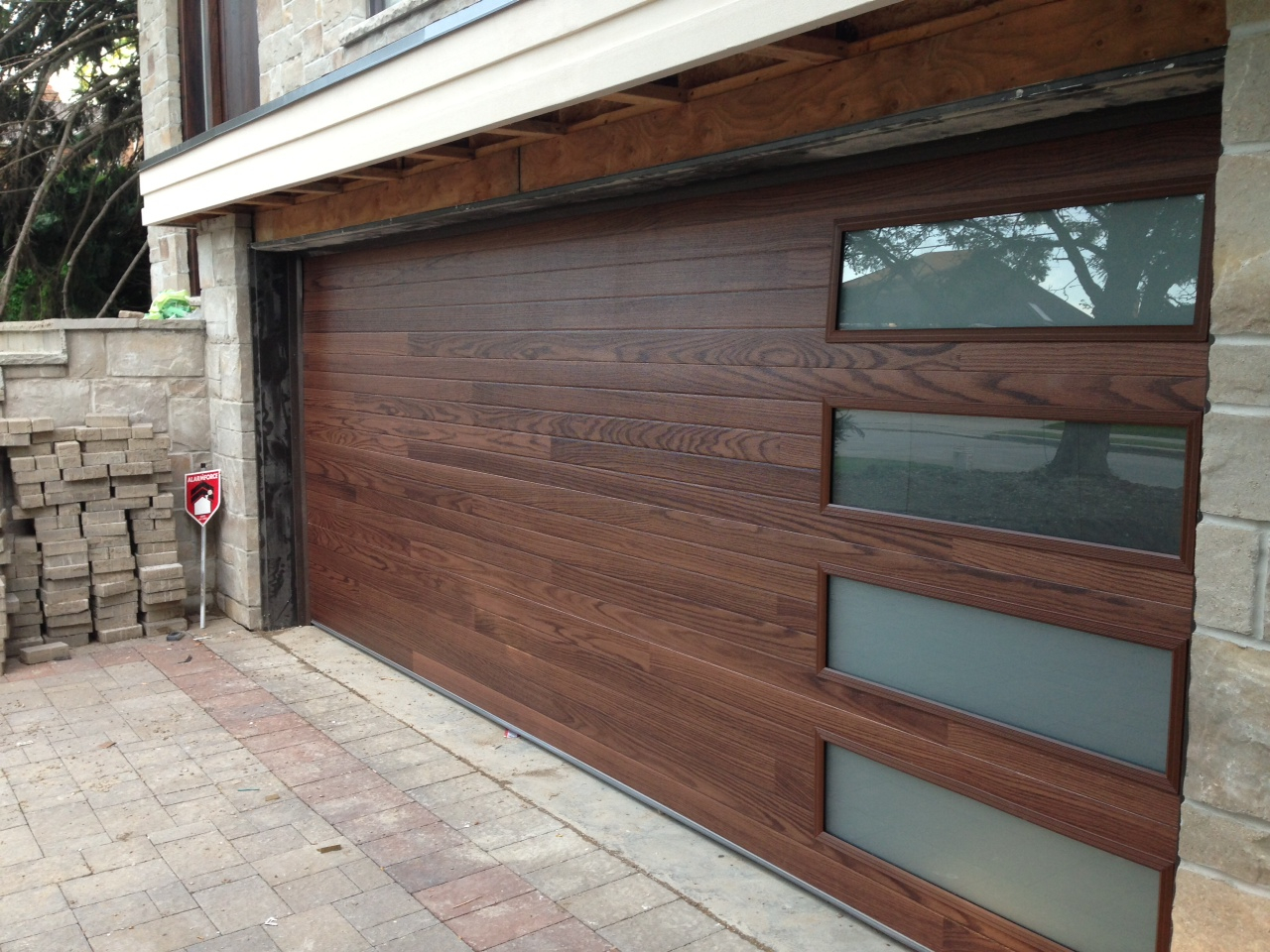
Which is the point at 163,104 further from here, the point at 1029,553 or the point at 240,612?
the point at 1029,553

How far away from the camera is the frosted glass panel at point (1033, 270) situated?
284 centimetres

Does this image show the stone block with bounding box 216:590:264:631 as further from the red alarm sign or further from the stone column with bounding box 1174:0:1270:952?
the stone column with bounding box 1174:0:1270:952

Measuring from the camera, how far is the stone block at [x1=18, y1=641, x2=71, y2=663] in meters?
7.07

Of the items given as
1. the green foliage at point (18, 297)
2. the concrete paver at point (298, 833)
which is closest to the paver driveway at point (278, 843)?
the concrete paver at point (298, 833)

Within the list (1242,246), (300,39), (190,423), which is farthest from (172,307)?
(1242,246)

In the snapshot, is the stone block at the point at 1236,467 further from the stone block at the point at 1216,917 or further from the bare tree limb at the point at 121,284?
the bare tree limb at the point at 121,284

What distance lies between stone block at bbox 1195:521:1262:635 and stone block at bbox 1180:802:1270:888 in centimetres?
42

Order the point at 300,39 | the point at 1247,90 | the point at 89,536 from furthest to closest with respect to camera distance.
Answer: the point at 89,536 → the point at 300,39 → the point at 1247,90

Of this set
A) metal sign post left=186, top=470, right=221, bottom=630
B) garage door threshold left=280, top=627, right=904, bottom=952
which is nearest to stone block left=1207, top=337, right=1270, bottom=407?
garage door threshold left=280, top=627, right=904, bottom=952

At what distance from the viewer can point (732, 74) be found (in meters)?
3.75

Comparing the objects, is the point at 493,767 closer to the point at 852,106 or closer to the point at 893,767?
the point at 893,767

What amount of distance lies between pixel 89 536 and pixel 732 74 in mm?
5808

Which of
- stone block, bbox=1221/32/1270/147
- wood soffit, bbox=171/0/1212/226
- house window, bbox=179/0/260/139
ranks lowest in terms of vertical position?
stone block, bbox=1221/32/1270/147

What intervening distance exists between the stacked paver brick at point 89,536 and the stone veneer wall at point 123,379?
0.24 metres
